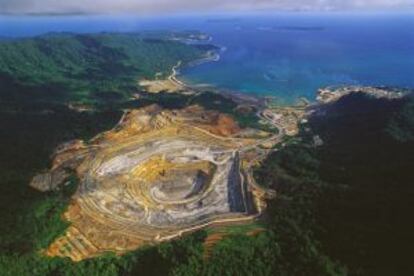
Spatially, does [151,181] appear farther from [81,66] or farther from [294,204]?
[81,66]

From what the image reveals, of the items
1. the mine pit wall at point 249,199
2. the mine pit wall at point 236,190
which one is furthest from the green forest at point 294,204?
the mine pit wall at point 236,190

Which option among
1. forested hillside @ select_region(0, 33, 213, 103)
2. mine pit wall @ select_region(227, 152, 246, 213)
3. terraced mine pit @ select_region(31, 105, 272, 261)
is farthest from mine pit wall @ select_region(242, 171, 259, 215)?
forested hillside @ select_region(0, 33, 213, 103)

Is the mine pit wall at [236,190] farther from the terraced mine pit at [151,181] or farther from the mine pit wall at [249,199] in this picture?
the mine pit wall at [249,199]

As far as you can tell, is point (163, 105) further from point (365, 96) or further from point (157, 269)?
point (157, 269)

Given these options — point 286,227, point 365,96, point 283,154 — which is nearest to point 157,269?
point 286,227

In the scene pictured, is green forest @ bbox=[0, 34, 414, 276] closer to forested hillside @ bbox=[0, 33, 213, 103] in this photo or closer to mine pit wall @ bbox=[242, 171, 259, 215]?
mine pit wall @ bbox=[242, 171, 259, 215]

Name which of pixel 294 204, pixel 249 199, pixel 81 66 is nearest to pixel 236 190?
pixel 249 199
